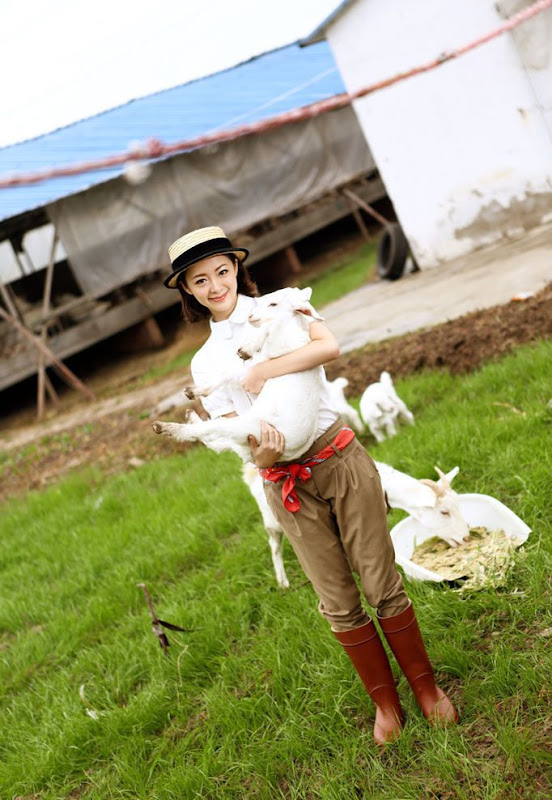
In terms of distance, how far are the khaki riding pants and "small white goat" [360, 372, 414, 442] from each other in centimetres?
260

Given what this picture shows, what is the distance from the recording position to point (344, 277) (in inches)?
596

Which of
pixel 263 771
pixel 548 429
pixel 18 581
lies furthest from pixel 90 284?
pixel 263 771

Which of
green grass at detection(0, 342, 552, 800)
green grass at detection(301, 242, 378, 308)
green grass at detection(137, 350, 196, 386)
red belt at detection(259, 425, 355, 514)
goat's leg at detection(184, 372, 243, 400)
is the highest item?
goat's leg at detection(184, 372, 243, 400)

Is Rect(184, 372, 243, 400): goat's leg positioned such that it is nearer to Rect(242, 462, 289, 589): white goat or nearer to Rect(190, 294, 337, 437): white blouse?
Rect(190, 294, 337, 437): white blouse

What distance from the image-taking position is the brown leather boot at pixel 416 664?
2668mm

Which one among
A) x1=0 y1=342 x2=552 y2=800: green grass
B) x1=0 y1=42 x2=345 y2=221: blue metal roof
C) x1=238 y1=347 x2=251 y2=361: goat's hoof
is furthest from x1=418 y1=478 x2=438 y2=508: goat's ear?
x1=0 y1=42 x2=345 y2=221: blue metal roof

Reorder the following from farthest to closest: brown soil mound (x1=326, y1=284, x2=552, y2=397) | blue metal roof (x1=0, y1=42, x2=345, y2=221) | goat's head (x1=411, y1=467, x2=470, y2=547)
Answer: blue metal roof (x1=0, y1=42, x2=345, y2=221) → brown soil mound (x1=326, y1=284, x2=552, y2=397) → goat's head (x1=411, y1=467, x2=470, y2=547)

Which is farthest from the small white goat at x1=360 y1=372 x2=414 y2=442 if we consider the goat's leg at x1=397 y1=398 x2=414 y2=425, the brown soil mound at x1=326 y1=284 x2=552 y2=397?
the brown soil mound at x1=326 y1=284 x2=552 y2=397

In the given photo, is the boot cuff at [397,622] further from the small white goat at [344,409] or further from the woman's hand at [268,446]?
the small white goat at [344,409]

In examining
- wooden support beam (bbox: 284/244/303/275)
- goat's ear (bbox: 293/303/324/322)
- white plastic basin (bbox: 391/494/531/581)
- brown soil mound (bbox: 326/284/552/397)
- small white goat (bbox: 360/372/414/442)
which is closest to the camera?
goat's ear (bbox: 293/303/324/322)

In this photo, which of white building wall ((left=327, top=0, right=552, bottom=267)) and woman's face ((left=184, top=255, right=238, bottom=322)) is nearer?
woman's face ((left=184, top=255, right=238, bottom=322))

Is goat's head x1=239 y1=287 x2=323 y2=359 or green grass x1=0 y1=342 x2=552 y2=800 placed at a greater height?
goat's head x1=239 y1=287 x2=323 y2=359

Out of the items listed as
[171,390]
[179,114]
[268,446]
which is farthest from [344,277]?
[268,446]

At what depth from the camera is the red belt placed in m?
2.60
